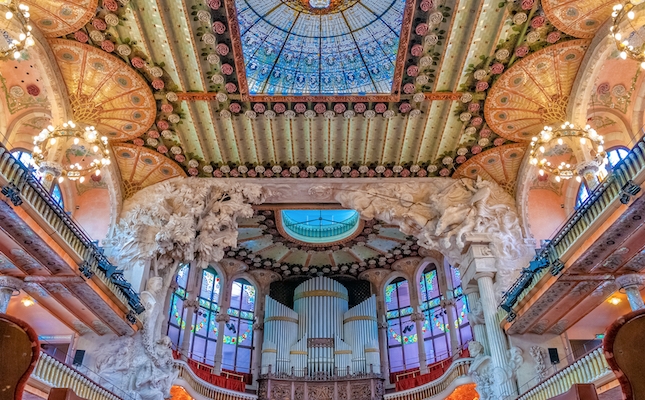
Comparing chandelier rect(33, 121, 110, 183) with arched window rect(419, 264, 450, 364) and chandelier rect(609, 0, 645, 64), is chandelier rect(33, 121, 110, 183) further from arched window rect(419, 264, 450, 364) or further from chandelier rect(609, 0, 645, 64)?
arched window rect(419, 264, 450, 364)

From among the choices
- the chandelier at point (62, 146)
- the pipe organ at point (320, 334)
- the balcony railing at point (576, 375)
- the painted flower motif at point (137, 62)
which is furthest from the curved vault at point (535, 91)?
the pipe organ at point (320, 334)

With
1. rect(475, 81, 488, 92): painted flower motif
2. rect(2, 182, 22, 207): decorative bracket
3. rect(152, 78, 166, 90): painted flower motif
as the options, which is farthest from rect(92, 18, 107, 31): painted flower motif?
rect(475, 81, 488, 92): painted flower motif

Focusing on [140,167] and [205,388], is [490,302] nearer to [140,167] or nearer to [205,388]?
[205,388]

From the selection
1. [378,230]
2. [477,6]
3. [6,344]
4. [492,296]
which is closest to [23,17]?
[6,344]

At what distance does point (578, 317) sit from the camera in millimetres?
12828

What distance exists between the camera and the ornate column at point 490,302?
13.0 meters

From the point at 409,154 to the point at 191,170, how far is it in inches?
284

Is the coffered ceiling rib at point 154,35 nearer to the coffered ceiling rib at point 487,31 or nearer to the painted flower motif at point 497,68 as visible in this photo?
the coffered ceiling rib at point 487,31

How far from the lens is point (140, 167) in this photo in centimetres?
1609

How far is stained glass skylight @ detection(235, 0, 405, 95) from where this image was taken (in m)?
12.5

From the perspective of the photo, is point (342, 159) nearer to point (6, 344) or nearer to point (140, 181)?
point (140, 181)

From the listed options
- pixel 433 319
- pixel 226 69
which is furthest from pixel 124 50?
pixel 433 319

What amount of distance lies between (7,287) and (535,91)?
543 inches

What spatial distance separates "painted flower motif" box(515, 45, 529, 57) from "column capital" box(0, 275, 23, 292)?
12.9 m
